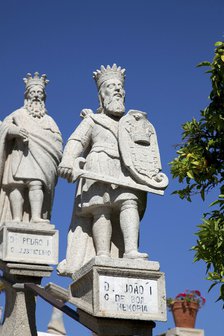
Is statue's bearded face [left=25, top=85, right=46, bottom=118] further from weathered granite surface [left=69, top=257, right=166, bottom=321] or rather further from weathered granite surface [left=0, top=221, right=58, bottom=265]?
weathered granite surface [left=69, top=257, right=166, bottom=321]

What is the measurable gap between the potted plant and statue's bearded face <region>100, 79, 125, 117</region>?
22.9ft

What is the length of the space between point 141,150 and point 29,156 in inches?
70.0

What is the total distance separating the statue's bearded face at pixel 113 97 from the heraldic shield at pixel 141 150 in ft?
0.70

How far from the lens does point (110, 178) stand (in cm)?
933

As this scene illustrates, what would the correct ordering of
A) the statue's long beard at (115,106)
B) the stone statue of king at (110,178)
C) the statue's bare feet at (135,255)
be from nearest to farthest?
the statue's bare feet at (135,255) < the stone statue of king at (110,178) < the statue's long beard at (115,106)

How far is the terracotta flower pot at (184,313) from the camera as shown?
16.1m

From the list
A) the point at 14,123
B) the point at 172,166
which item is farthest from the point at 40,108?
the point at 172,166

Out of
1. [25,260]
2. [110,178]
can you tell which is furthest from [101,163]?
[25,260]

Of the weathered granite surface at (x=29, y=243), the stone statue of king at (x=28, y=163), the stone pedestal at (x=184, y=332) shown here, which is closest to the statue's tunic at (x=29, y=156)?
the stone statue of king at (x=28, y=163)

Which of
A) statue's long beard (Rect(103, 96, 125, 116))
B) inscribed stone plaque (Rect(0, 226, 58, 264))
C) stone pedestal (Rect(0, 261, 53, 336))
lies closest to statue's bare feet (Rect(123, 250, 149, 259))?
inscribed stone plaque (Rect(0, 226, 58, 264))

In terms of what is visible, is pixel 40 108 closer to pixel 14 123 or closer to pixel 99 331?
pixel 14 123

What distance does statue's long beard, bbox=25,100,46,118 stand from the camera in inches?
432

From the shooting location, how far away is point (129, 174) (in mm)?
9469

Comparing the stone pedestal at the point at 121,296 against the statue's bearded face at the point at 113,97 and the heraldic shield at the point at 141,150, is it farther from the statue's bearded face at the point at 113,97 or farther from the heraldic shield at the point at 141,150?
the statue's bearded face at the point at 113,97
